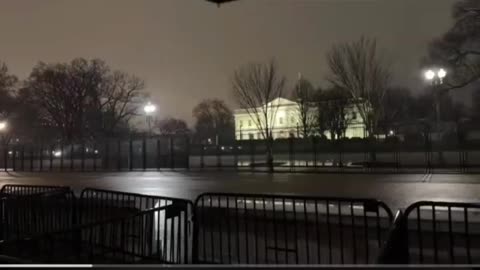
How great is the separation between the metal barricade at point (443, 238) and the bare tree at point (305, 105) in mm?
33803

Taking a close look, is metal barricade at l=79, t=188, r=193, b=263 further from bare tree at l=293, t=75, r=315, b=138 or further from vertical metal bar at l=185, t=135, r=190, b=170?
bare tree at l=293, t=75, r=315, b=138

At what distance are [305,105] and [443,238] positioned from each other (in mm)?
36521

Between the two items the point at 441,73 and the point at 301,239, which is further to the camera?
the point at 441,73

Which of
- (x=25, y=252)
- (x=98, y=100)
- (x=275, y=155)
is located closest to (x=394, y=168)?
(x=275, y=155)

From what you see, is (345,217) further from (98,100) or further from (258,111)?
(98,100)

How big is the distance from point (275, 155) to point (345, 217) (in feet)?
102

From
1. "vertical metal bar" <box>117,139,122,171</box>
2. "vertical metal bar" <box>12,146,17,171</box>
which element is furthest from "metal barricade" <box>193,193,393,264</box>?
"vertical metal bar" <box>12,146,17,171</box>

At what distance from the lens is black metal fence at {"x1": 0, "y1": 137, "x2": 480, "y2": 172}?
25.5 meters

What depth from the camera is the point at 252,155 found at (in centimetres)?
3225

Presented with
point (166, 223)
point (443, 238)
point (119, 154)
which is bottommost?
point (443, 238)

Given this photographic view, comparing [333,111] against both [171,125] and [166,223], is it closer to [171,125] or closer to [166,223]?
[166,223]

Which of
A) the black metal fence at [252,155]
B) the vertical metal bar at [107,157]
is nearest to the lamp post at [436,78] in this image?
the black metal fence at [252,155]

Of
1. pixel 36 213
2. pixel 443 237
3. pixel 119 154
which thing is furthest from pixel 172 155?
pixel 443 237

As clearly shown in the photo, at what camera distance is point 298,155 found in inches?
1421
